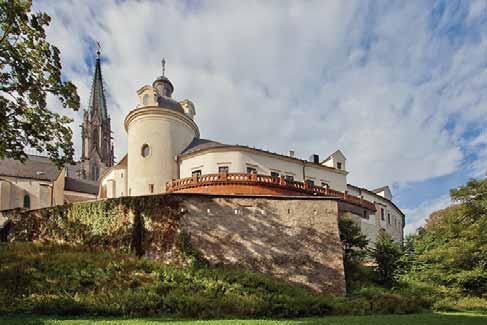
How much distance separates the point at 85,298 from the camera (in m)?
13.2

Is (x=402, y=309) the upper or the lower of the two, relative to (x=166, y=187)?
lower

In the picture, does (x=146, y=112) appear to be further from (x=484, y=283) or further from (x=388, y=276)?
(x=484, y=283)

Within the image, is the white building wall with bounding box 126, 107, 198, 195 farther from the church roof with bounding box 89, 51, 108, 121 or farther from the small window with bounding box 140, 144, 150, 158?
the church roof with bounding box 89, 51, 108, 121

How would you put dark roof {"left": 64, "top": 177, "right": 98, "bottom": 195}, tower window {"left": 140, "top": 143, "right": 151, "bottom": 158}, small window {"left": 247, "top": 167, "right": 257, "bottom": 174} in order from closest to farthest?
small window {"left": 247, "top": 167, "right": 257, "bottom": 174}
tower window {"left": 140, "top": 143, "right": 151, "bottom": 158}
dark roof {"left": 64, "top": 177, "right": 98, "bottom": 195}

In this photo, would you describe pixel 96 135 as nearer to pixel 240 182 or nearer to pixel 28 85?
pixel 240 182

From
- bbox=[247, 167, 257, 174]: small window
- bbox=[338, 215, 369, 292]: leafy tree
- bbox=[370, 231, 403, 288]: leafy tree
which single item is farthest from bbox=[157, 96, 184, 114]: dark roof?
bbox=[370, 231, 403, 288]: leafy tree

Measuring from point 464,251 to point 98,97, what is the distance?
272ft

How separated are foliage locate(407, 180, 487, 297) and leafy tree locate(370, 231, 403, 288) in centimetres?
114

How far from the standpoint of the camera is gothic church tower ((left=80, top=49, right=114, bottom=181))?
75.2 metres

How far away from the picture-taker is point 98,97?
278ft

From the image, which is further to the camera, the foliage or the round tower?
the round tower

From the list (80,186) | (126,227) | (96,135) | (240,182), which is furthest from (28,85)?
(96,135)

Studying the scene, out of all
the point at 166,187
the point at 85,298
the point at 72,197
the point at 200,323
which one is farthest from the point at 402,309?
the point at 72,197

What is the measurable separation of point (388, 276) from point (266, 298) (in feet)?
34.5
